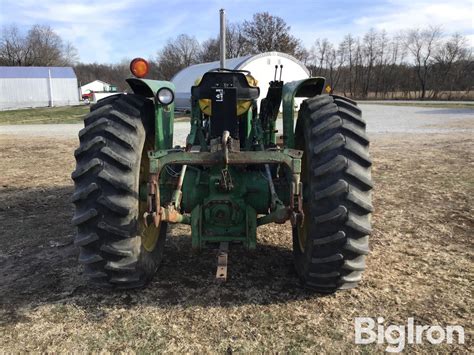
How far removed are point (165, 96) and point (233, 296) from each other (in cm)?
184

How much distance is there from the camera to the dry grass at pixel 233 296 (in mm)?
3020

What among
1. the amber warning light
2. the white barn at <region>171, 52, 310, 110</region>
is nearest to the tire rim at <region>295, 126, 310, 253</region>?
the amber warning light

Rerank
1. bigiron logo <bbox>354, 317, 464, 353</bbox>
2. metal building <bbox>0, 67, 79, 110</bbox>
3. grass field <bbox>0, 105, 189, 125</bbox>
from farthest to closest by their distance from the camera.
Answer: metal building <bbox>0, 67, 79, 110</bbox> → grass field <bbox>0, 105, 189, 125</bbox> → bigiron logo <bbox>354, 317, 464, 353</bbox>

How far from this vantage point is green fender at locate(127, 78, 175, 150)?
3928 millimetres

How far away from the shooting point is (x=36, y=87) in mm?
54375

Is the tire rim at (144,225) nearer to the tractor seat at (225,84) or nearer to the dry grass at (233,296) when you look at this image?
the dry grass at (233,296)

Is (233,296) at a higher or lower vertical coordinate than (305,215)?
lower

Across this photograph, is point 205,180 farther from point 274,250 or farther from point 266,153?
point 274,250

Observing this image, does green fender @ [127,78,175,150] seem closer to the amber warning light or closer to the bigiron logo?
the amber warning light

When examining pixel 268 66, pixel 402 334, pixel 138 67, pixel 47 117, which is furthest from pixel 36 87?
pixel 402 334

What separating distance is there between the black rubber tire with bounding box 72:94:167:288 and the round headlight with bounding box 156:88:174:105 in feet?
1.23

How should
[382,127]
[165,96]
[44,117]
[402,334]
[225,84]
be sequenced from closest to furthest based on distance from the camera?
[402,334]
[165,96]
[225,84]
[382,127]
[44,117]

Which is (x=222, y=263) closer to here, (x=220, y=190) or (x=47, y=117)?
(x=220, y=190)

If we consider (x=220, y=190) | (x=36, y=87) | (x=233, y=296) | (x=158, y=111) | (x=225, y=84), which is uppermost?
(x=36, y=87)
